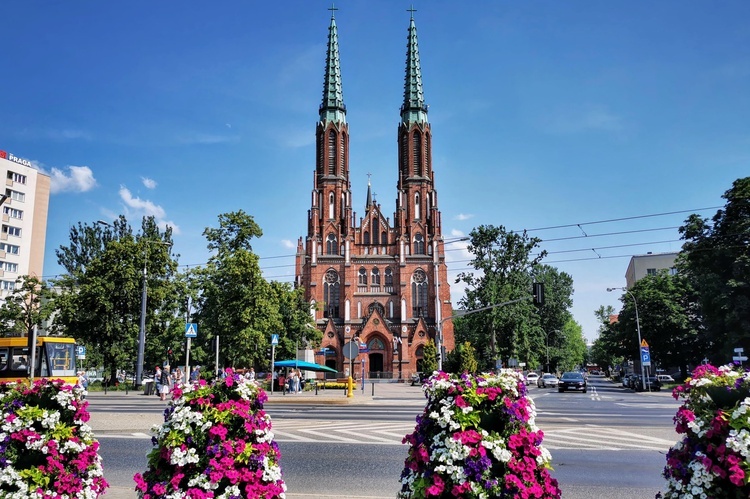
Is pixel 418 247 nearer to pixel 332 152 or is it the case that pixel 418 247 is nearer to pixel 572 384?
pixel 332 152

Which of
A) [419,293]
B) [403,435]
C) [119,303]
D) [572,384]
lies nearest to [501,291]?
[572,384]

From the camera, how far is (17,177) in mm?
66438

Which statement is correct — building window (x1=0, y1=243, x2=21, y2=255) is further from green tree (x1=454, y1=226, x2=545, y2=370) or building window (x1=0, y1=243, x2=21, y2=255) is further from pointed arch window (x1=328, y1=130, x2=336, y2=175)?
green tree (x1=454, y1=226, x2=545, y2=370)

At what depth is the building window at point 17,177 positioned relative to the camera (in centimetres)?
6563

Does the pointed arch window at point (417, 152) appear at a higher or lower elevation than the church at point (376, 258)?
higher

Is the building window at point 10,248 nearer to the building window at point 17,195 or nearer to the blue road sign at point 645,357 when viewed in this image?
the building window at point 17,195

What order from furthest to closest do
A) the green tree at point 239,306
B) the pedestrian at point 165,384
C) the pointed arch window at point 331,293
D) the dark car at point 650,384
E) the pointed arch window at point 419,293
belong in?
the pointed arch window at point 419,293 < the pointed arch window at point 331,293 < the dark car at point 650,384 < the green tree at point 239,306 < the pedestrian at point 165,384

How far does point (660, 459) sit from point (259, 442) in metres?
8.07

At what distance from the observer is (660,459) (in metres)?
10.1

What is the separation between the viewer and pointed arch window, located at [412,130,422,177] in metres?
76.9

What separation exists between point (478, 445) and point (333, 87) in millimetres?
78462

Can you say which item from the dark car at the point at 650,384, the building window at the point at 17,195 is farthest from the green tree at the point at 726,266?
the building window at the point at 17,195

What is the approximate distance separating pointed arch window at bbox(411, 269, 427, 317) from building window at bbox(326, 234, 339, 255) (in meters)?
10.3

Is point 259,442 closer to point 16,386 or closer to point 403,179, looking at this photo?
point 16,386
